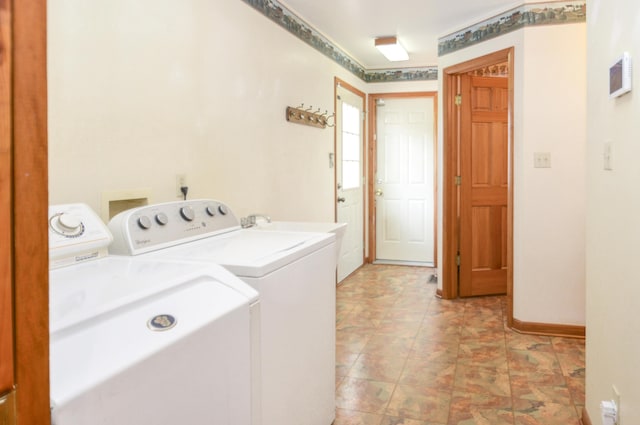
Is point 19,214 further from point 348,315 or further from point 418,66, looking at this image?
point 418,66

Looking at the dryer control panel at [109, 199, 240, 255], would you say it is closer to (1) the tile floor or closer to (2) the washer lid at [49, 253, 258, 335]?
(2) the washer lid at [49, 253, 258, 335]

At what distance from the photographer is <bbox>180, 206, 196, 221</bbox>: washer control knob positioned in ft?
6.32

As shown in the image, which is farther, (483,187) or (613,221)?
(483,187)

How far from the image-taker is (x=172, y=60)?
225cm

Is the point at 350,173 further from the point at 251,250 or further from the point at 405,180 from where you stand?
the point at 251,250

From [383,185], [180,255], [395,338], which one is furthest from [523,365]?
[383,185]

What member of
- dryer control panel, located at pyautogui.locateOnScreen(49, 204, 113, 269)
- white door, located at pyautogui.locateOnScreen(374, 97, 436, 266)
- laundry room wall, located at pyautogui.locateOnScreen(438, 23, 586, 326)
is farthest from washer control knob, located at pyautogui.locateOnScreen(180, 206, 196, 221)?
white door, located at pyautogui.locateOnScreen(374, 97, 436, 266)

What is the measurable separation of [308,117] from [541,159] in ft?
5.57

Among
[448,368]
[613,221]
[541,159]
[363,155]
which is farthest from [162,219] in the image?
[363,155]

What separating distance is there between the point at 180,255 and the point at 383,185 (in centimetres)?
442

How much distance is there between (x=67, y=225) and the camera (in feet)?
4.83

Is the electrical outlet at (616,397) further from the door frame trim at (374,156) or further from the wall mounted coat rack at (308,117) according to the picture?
the door frame trim at (374,156)

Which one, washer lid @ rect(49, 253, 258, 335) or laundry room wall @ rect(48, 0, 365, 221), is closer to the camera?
washer lid @ rect(49, 253, 258, 335)

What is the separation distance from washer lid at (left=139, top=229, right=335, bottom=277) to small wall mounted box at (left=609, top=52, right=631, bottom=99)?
3.59 feet
